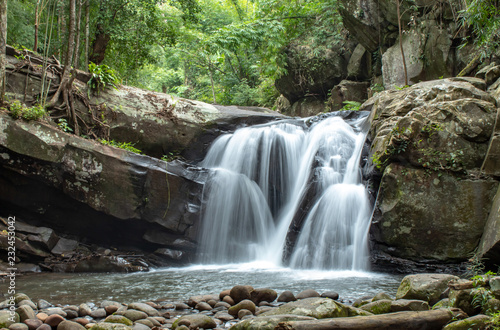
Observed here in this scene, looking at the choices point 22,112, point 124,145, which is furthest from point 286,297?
point 22,112

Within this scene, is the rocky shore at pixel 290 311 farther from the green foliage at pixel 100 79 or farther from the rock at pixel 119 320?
the green foliage at pixel 100 79

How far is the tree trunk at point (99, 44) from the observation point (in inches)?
587

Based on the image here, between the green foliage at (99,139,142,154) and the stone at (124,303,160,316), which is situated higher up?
the green foliage at (99,139,142,154)

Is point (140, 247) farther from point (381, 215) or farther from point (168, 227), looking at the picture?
point (381, 215)

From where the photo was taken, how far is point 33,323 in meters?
3.84

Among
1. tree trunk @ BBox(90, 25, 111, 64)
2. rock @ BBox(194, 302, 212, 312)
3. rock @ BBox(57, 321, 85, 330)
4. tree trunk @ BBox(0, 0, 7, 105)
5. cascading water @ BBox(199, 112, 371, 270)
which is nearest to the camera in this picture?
rock @ BBox(57, 321, 85, 330)

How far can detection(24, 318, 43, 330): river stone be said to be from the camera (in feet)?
12.5

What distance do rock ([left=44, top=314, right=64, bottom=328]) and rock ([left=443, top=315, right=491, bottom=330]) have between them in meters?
3.80

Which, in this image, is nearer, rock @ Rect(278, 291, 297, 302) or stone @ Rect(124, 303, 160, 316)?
stone @ Rect(124, 303, 160, 316)

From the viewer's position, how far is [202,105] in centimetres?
1238

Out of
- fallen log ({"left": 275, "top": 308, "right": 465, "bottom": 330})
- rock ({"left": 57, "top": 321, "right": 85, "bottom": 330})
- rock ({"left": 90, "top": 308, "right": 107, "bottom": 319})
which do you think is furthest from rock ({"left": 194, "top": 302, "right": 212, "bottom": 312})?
fallen log ({"left": 275, "top": 308, "right": 465, "bottom": 330})

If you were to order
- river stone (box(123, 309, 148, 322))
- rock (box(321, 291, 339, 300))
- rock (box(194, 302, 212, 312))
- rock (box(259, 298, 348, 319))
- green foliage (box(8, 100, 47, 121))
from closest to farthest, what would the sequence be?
1. rock (box(259, 298, 348, 319))
2. river stone (box(123, 309, 148, 322))
3. rock (box(194, 302, 212, 312))
4. rock (box(321, 291, 339, 300))
5. green foliage (box(8, 100, 47, 121))

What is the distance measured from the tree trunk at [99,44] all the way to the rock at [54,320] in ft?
44.0

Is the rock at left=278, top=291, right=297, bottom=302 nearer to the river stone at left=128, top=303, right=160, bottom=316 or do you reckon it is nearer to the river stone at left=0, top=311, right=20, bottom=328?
the river stone at left=128, top=303, right=160, bottom=316
